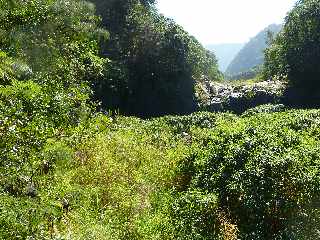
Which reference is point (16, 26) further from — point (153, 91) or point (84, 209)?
point (153, 91)

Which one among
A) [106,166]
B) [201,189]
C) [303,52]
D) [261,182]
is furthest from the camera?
[303,52]

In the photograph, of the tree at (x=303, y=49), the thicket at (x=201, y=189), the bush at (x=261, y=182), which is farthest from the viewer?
the tree at (x=303, y=49)

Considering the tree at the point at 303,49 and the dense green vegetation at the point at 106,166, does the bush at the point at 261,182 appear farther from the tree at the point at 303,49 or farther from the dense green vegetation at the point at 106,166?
the tree at the point at 303,49

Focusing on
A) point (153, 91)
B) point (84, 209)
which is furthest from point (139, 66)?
point (84, 209)

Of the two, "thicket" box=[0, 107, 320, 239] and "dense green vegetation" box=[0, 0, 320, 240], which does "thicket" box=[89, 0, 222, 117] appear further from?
"thicket" box=[0, 107, 320, 239]

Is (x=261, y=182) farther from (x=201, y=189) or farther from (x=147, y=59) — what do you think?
(x=147, y=59)

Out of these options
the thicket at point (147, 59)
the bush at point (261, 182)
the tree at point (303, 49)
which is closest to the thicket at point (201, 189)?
the bush at point (261, 182)

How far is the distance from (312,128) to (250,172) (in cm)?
461

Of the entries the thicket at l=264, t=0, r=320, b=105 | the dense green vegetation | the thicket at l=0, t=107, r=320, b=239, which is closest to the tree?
the thicket at l=264, t=0, r=320, b=105

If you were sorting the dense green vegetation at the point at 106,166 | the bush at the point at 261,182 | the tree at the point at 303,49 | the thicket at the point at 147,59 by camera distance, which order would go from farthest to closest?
the thicket at the point at 147,59, the tree at the point at 303,49, the bush at the point at 261,182, the dense green vegetation at the point at 106,166

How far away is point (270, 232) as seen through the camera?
10.7 meters

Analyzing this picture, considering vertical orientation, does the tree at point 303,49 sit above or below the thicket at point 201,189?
above

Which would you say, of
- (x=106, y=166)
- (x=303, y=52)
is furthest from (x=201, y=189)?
(x=303, y=52)

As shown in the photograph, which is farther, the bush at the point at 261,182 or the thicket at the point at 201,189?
the bush at the point at 261,182
